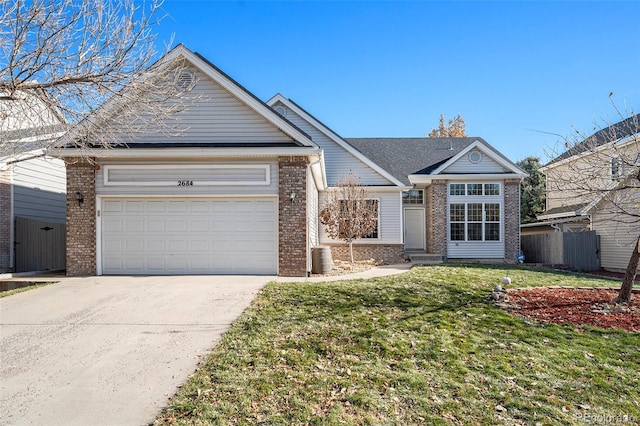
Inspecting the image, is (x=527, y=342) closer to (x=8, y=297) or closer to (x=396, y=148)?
(x=8, y=297)

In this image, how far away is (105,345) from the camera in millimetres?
6273

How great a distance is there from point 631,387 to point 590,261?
583 inches

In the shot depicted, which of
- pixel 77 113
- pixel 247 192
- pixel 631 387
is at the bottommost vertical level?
pixel 631 387

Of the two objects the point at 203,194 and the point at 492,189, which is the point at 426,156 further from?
the point at 203,194

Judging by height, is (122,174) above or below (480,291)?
above

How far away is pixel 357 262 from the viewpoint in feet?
58.9

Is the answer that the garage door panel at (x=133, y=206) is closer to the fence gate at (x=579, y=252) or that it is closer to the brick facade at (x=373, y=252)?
the brick facade at (x=373, y=252)

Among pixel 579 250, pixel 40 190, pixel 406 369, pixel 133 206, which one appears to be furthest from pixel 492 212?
pixel 40 190

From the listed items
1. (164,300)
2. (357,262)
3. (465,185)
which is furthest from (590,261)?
(164,300)

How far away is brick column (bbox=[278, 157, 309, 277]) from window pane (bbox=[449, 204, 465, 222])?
9569 mm

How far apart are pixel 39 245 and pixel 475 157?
1774 cm

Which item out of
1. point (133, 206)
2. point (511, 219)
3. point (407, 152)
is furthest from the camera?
point (407, 152)

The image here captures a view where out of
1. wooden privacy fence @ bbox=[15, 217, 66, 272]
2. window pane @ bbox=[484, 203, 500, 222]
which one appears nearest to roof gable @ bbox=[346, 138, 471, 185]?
window pane @ bbox=[484, 203, 500, 222]

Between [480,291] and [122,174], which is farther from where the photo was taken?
[122,174]
